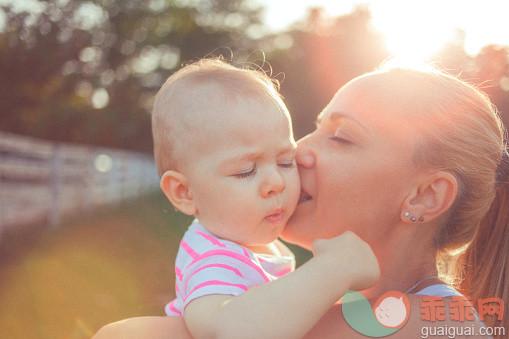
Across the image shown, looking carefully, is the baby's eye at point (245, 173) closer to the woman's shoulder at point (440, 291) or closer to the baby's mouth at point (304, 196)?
the baby's mouth at point (304, 196)

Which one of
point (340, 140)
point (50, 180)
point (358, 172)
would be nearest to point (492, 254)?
point (358, 172)

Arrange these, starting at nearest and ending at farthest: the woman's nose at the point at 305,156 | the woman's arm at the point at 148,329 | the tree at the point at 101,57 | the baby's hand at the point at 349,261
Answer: the baby's hand at the point at 349,261
the woman's arm at the point at 148,329
the woman's nose at the point at 305,156
the tree at the point at 101,57

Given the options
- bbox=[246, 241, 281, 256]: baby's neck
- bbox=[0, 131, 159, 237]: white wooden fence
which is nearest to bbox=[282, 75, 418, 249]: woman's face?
bbox=[246, 241, 281, 256]: baby's neck

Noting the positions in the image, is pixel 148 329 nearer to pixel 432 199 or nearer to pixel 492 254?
pixel 432 199

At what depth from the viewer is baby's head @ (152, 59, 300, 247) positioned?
212 cm

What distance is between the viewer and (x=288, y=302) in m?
1.66

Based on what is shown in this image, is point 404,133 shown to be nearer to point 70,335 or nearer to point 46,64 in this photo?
point 70,335

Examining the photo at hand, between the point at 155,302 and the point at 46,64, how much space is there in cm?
2157

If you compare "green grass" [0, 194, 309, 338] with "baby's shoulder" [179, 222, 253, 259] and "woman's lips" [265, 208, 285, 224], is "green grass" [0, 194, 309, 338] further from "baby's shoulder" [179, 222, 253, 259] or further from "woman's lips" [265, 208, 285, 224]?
"woman's lips" [265, 208, 285, 224]

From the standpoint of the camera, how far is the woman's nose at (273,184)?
2141 mm

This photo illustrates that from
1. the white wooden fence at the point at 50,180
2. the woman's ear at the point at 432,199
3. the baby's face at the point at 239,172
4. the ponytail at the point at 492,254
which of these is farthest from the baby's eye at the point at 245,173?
the white wooden fence at the point at 50,180

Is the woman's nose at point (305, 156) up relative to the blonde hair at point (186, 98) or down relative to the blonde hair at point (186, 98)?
down

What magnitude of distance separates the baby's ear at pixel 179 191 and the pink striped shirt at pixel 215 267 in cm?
10

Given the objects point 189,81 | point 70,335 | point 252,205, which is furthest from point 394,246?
point 70,335
